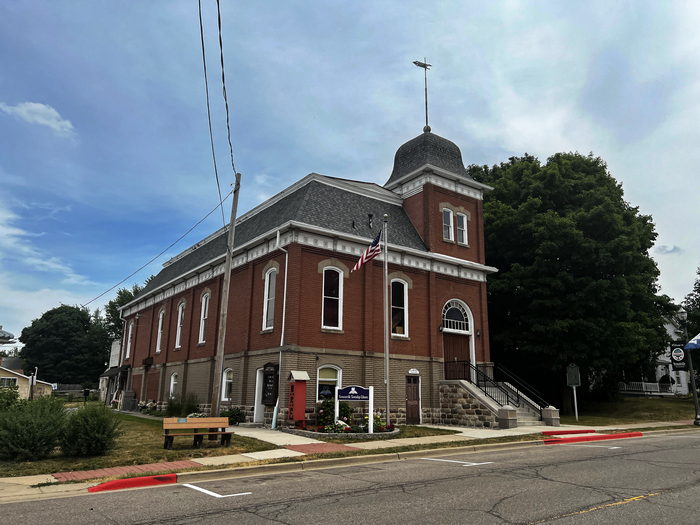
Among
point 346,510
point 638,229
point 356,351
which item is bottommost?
point 346,510

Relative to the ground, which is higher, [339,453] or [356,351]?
[356,351]

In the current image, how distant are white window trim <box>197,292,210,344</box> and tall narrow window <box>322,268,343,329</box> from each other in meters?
8.95

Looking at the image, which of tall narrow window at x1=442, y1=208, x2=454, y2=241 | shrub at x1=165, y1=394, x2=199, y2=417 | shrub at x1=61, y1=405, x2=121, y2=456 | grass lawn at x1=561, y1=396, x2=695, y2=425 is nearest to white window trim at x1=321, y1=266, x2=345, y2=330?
tall narrow window at x1=442, y1=208, x2=454, y2=241

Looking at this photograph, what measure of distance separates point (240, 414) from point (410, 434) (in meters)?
7.53

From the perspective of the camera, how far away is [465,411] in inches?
866

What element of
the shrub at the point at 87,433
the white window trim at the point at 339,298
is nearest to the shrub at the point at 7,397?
the shrub at the point at 87,433

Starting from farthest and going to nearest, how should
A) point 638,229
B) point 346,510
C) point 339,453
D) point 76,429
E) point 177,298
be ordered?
point 177,298
point 638,229
point 339,453
point 76,429
point 346,510

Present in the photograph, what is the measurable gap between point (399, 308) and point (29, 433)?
1515 cm

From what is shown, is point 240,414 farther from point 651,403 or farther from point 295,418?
point 651,403

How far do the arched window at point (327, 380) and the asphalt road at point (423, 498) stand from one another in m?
8.74

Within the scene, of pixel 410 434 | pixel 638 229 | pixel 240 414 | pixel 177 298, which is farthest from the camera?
pixel 177 298

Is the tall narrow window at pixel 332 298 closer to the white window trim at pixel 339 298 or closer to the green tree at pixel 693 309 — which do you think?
the white window trim at pixel 339 298

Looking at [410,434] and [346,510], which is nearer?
[346,510]

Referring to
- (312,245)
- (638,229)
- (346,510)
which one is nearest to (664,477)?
(346,510)
